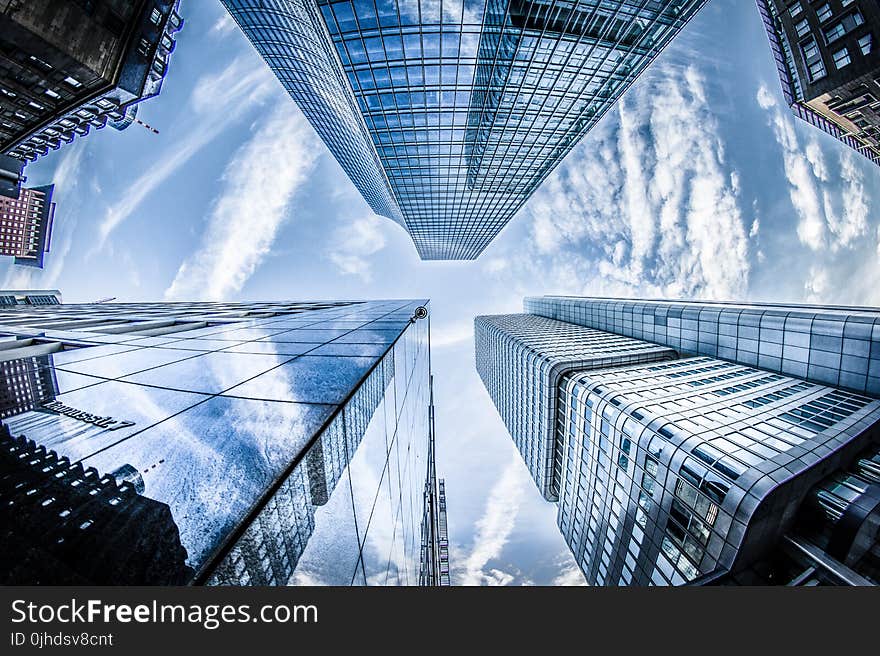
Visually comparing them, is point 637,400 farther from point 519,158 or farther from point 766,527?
point 519,158

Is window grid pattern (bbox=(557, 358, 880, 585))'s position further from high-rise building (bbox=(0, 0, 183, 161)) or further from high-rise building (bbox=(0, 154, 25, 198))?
high-rise building (bbox=(0, 0, 183, 161))

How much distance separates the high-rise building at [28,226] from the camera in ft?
366

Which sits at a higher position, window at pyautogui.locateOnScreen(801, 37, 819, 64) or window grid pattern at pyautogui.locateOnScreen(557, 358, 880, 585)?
window at pyautogui.locateOnScreen(801, 37, 819, 64)

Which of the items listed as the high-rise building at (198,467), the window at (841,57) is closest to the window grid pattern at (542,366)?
the high-rise building at (198,467)

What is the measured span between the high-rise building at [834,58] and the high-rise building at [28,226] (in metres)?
205

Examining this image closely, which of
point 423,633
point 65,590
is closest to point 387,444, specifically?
point 423,633

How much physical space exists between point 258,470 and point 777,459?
24.1 meters

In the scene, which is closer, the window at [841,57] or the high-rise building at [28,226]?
the window at [841,57]

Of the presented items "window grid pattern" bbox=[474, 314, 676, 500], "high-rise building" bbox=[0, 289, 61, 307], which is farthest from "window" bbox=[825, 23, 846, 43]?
"high-rise building" bbox=[0, 289, 61, 307]

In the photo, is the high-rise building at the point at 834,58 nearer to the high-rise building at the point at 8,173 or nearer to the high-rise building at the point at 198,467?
the high-rise building at the point at 198,467

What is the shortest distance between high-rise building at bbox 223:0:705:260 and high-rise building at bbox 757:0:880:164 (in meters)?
27.3

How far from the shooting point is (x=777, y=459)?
16.5 m

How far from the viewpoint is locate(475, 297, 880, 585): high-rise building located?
15945 mm

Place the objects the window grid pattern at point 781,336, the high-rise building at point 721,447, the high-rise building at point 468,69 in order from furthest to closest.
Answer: the high-rise building at point 468,69 < the window grid pattern at point 781,336 < the high-rise building at point 721,447
